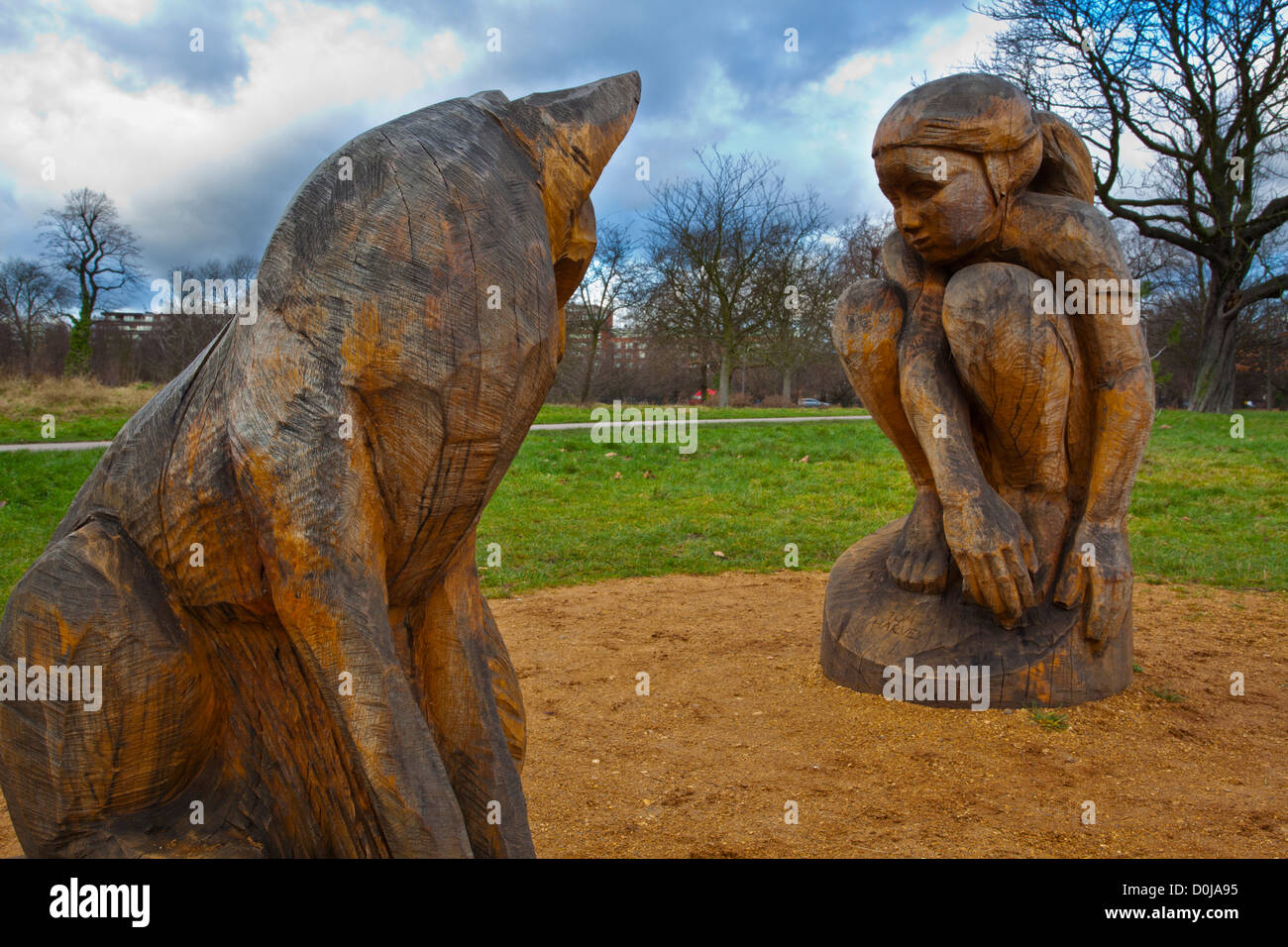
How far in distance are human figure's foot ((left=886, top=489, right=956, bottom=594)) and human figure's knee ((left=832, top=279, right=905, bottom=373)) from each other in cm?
74

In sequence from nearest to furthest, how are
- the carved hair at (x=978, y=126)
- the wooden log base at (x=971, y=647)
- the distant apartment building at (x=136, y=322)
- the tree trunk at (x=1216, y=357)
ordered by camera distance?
the carved hair at (x=978, y=126)
the wooden log base at (x=971, y=647)
the tree trunk at (x=1216, y=357)
the distant apartment building at (x=136, y=322)

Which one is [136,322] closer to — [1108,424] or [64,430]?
[64,430]

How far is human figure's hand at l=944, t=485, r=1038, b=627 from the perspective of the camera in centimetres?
410

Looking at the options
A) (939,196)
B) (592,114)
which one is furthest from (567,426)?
(592,114)

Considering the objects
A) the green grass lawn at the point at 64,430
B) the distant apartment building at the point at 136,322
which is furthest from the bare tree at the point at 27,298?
the green grass lawn at the point at 64,430

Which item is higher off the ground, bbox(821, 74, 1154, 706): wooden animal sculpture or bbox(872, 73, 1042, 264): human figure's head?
bbox(872, 73, 1042, 264): human figure's head

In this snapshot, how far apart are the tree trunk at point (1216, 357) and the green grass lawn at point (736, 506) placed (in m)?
9.84

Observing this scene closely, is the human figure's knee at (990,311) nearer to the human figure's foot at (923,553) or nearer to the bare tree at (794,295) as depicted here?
the human figure's foot at (923,553)

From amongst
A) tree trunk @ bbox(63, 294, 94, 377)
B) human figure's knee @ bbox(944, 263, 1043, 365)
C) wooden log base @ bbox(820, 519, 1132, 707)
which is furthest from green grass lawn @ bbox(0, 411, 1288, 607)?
tree trunk @ bbox(63, 294, 94, 377)

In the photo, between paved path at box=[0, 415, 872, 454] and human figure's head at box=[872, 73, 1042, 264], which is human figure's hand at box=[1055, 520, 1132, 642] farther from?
paved path at box=[0, 415, 872, 454]

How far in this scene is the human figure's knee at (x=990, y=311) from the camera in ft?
13.3

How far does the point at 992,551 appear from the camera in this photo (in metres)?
4.09

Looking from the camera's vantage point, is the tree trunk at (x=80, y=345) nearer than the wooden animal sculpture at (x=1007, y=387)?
No

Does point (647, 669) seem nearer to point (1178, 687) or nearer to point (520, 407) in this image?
point (1178, 687)
